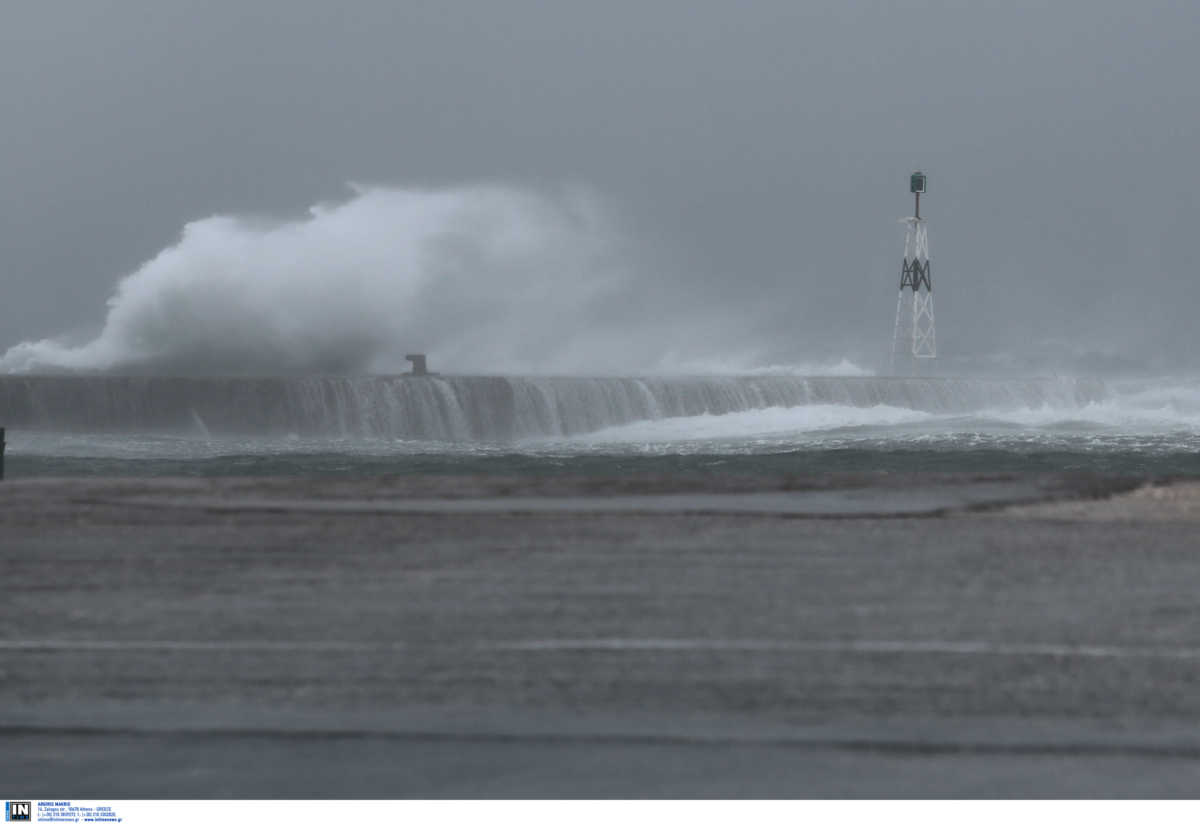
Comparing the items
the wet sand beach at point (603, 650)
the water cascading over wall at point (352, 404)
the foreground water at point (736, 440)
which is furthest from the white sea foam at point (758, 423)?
the wet sand beach at point (603, 650)

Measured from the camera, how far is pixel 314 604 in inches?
184

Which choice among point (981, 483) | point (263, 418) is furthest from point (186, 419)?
point (981, 483)

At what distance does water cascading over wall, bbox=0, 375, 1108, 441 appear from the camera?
29.8 meters

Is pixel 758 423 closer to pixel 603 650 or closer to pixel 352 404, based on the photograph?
pixel 352 404

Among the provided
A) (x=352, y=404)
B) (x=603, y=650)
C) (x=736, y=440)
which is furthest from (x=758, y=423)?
(x=603, y=650)

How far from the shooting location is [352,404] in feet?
102

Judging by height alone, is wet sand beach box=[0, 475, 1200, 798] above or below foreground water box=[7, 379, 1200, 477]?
below

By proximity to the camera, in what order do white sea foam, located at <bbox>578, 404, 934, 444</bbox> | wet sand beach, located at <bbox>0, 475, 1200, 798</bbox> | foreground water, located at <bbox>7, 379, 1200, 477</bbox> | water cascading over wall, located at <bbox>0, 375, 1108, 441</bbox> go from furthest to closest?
white sea foam, located at <bbox>578, 404, 934, 444</bbox>
water cascading over wall, located at <bbox>0, 375, 1108, 441</bbox>
foreground water, located at <bbox>7, 379, 1200, 477</bbox>
wet sand beach, located at <bbox>0, 475, 1200, 798</bbox>

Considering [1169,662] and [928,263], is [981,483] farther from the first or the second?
[928,263]

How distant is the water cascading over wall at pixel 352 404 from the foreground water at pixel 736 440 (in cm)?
8

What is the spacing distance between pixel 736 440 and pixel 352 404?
7590 mm

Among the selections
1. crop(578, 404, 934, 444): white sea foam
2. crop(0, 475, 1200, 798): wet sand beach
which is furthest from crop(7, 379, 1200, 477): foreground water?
crop(0, 475, 1200, 798): wet sand beach

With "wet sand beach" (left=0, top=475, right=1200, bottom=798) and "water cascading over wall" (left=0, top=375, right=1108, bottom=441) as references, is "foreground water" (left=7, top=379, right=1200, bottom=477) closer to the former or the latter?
"water cascading over wall" (left=0, top=375, right=1108, bottom=441)

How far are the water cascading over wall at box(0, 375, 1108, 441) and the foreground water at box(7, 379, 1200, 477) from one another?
0.25 ft
